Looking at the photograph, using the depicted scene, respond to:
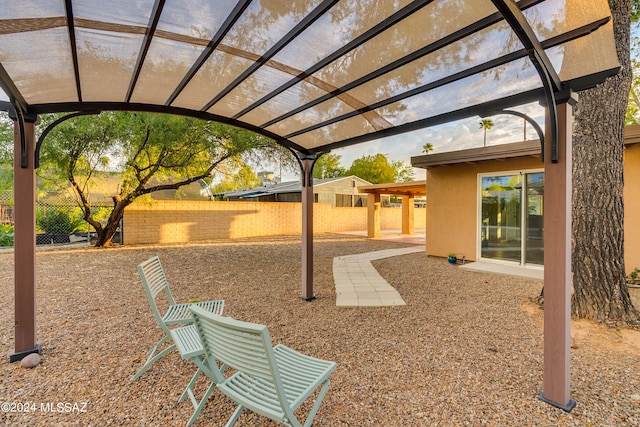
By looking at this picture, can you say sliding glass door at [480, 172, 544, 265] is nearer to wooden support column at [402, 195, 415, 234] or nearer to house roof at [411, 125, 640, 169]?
house roof at [411, 125, 640, 169]

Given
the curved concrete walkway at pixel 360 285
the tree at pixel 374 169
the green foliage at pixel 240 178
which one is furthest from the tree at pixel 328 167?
the curved concrete walkway at pixel 360 285

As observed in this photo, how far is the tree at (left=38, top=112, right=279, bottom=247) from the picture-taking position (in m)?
8.33

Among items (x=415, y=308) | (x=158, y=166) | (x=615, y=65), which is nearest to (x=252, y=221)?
(x=158, y=166)

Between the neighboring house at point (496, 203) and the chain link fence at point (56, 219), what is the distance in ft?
37.7

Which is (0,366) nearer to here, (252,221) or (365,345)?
(365,345)

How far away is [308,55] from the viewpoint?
274 centimetres

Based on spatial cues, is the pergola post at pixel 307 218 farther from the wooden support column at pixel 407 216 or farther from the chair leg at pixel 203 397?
the wooden support column at pixel 407 216

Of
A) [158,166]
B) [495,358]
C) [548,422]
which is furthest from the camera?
[158,166]

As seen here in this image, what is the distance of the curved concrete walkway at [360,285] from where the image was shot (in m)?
4.82

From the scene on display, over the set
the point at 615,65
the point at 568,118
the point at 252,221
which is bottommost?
the point at 252,221

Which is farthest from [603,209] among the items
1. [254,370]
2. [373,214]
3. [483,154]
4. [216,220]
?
[216,220]

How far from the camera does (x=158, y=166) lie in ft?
32.0

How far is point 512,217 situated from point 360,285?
460 centimetres

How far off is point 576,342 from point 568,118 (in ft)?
8.78
